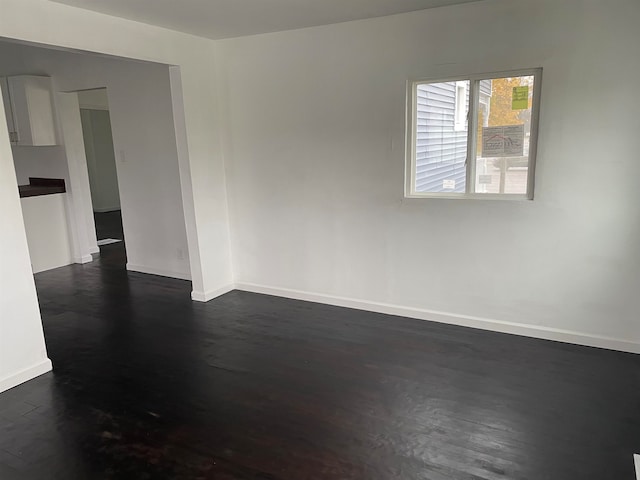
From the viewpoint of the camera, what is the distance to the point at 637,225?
306 centimetres

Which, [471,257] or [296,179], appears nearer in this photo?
[471,257]

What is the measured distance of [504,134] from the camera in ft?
11.1

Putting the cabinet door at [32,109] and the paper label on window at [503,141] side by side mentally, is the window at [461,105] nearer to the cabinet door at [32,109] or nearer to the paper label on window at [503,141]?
the paper label on window at [503,141]

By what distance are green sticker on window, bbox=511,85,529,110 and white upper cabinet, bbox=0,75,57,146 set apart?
533cm

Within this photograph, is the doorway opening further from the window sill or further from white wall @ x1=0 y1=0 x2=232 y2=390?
the window sill

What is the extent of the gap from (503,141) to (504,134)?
0.17 feet

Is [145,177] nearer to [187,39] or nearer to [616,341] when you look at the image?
[187,39]

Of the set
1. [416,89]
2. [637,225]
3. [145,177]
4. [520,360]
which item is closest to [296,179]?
[416,89]

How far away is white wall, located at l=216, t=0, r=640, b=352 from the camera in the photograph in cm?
305

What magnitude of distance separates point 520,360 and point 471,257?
85cm

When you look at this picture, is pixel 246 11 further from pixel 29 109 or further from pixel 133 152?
pixel 29 109

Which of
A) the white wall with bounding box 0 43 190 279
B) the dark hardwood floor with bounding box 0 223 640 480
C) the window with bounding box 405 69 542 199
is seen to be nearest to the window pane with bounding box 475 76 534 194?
the window with bounding box 405 69 542 199

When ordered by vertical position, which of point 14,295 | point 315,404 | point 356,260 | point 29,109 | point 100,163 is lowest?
point 315,404

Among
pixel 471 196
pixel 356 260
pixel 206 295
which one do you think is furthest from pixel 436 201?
pixel 206 295
